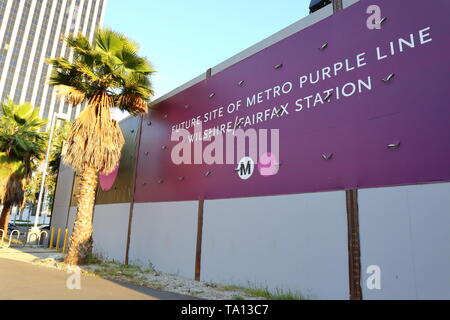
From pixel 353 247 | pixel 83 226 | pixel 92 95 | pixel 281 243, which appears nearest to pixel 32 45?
pixel 92 95

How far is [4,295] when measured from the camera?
585 cm

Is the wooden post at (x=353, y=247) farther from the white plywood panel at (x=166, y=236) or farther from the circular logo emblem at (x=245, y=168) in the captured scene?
the white plywood panel at (x=166, y=236)

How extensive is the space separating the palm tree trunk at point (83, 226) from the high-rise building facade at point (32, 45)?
258ft

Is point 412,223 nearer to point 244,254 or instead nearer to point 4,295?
point 244,254

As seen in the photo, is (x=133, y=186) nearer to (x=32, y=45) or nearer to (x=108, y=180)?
(x=108, y=180)

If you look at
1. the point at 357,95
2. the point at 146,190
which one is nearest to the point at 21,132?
the point at 146,190

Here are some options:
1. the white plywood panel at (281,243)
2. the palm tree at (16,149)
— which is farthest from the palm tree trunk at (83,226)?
the palm tree at (16,149)

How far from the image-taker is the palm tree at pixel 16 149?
1791 centimetres

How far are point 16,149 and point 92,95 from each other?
10.5 metres

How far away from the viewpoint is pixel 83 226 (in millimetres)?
10539

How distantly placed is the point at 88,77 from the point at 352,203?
9739 millimetres

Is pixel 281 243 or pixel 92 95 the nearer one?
pixel 281 243

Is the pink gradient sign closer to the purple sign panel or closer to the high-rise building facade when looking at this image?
the purple sign panel

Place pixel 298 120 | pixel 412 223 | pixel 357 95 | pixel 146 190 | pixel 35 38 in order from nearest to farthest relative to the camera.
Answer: pixel 412 223
pixel 357 95
pixel 298 120
pixel 146 190
pixel 35 38
